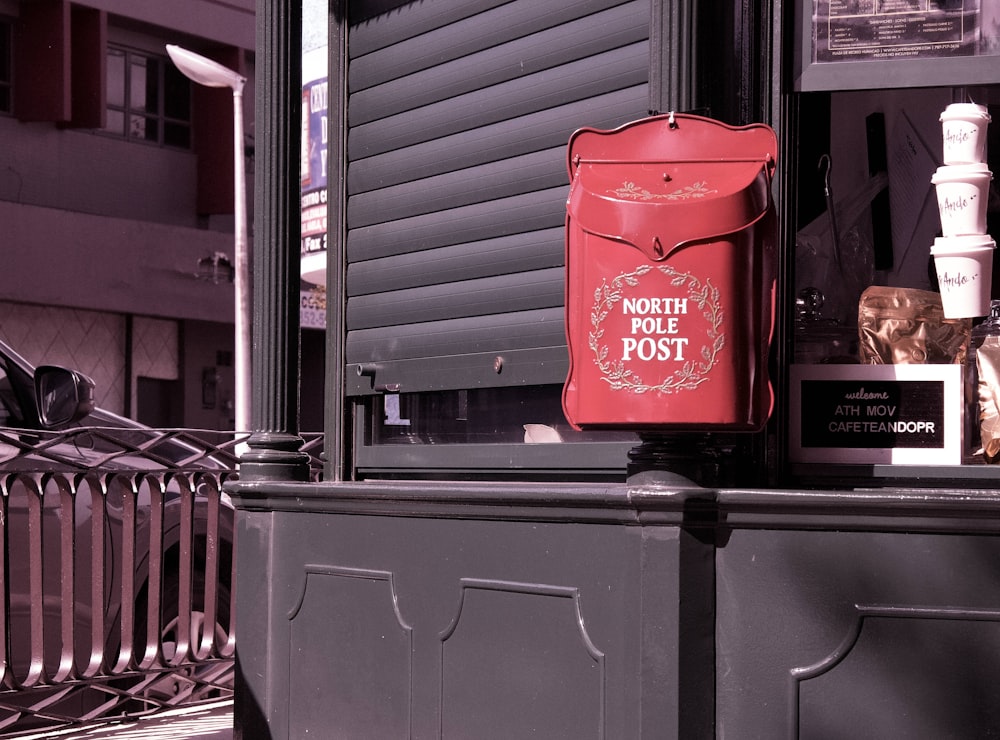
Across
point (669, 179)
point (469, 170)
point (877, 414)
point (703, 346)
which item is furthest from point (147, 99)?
point (703, 346)

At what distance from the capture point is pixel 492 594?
4.25 metres

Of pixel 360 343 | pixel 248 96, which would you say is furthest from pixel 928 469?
pixel 248 96

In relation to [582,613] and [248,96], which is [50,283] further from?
[582,613]

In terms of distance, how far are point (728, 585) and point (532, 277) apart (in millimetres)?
1320

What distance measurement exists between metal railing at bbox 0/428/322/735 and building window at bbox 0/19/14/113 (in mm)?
20855

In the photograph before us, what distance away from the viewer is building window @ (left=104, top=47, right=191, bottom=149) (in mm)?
28688

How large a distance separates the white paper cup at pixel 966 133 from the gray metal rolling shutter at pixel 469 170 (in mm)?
869

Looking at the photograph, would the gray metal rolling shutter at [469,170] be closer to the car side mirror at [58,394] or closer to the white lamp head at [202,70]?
the car side mirror at [58,394]

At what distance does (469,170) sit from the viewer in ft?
16.2

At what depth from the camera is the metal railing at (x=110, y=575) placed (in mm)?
6523

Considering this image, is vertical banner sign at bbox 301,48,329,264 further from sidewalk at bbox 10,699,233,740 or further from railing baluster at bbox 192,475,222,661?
sidewalk at bbox 10,699,233,740

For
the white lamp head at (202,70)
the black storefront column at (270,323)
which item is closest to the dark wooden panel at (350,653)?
the black storefront column at (270,323)

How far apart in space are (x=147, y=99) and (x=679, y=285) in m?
27.4

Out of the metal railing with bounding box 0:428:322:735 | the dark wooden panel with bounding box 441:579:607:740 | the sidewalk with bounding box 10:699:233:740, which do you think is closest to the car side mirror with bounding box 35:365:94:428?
the metal railing with bounding box 0:428:322:735
